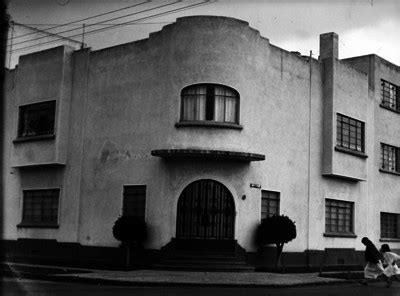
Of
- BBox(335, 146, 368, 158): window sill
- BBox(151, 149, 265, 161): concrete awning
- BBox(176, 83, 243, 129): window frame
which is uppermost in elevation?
BBox(176, 83, 243, 129): window frame

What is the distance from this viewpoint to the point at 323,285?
19.4m

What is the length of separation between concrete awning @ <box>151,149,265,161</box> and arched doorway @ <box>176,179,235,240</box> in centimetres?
107

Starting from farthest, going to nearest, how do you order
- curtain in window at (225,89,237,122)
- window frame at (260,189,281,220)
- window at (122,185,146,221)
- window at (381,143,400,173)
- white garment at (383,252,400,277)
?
window at (381,143,400,173) < window frame at (260,189,281,220) < window at (122,185,146,221) < curtain in window at (225,89,237,122) < white garment at (383,252,400,277)

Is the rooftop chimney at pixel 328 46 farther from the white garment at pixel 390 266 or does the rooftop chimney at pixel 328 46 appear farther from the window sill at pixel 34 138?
the window sill at pixel 34 138

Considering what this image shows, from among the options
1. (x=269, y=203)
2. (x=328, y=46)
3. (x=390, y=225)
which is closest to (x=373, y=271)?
(x=269, y=203)

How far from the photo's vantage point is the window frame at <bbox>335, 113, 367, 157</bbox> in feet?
92.5

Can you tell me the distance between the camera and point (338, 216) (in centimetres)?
2872

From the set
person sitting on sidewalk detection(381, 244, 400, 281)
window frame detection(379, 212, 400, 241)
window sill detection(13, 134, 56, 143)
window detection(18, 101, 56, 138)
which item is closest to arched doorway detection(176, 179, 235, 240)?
person sitting on sidewalk detection(381, 244, 400, 281)

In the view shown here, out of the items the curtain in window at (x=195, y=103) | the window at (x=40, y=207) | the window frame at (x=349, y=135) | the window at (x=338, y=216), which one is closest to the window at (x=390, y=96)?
the window frame at (x=349, y=135)

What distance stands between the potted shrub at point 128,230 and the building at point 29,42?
10.6 m

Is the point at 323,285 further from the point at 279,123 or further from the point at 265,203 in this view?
the point at 279,123

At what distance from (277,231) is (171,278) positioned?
581 centimetres

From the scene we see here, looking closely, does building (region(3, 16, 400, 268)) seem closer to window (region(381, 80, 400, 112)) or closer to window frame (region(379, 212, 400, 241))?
window frame (region(379, 212, 400, 241))

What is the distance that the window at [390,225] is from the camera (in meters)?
32.2
